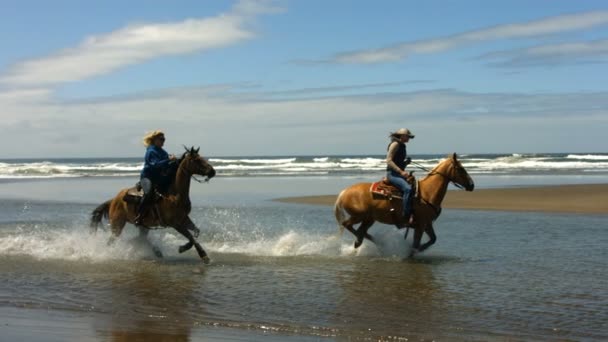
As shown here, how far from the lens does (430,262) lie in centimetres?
1125

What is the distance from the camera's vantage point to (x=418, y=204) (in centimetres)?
1210

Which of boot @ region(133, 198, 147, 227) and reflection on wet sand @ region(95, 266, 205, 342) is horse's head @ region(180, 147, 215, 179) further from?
reflection on wet sand @ region(95, 266, 205, 342)

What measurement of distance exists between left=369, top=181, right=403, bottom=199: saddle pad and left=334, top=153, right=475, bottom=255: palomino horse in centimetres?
9

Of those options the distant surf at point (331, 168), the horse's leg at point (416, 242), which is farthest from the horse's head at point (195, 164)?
the distant surf at point (331, 168)

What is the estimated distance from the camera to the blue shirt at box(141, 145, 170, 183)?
1170cm

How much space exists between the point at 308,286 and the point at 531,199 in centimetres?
1640

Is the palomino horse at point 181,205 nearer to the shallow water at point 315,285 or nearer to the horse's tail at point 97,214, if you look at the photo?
the shallow water at point 315,285

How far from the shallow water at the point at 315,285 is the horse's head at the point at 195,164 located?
4.85 ft

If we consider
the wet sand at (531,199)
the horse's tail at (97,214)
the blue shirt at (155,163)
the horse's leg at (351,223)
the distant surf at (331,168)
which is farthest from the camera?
the distant surf at (331,168)

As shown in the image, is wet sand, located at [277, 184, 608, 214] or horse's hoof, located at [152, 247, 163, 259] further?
wet sand, located at [277, 184, 608, 214]

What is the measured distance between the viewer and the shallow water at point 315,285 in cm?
708

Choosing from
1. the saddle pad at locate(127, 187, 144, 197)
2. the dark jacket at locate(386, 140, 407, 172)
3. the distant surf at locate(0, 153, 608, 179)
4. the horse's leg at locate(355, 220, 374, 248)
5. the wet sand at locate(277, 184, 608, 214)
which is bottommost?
the distant surf at locate(0, 153, 608, 179)

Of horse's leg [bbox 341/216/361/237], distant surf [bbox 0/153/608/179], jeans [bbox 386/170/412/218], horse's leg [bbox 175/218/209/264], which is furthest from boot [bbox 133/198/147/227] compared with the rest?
distant surf [bbox 0/153/608/179]

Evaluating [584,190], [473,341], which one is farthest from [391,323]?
[584,190]
